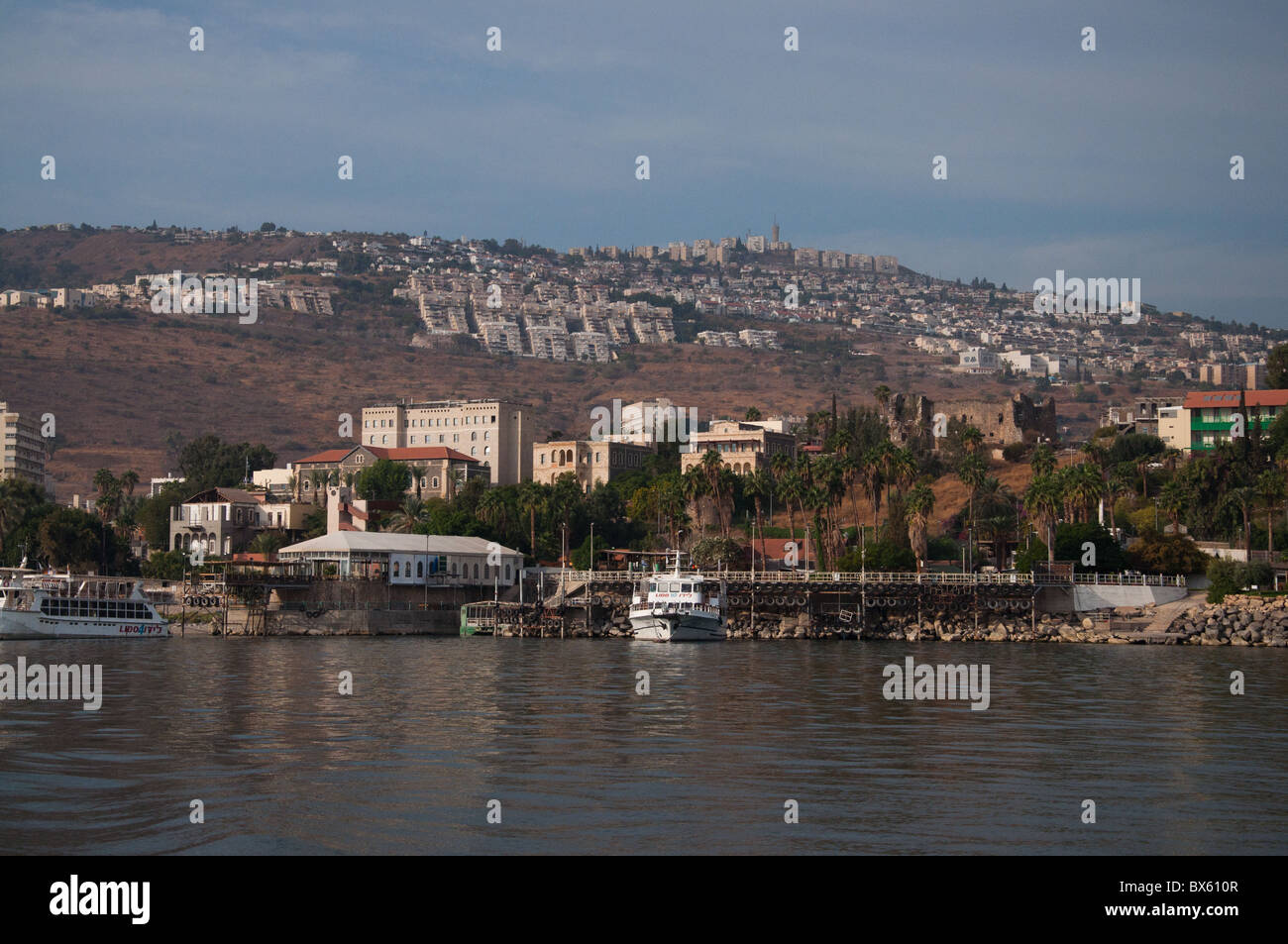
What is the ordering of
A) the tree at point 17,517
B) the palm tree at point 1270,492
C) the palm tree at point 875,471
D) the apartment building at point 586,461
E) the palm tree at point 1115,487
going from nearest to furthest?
the palm tree at point 1270,492 → the palm tree at point 875,471 → the palm tree at point 1115,487 → the tree at point 17,517 → the apartment building at point 586,461

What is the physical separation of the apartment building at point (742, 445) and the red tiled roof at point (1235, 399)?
4221cm

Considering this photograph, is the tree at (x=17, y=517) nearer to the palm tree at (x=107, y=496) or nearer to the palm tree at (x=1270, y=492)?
the palm tree at (x=107, y=496)

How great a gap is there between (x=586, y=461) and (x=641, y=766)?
414ft

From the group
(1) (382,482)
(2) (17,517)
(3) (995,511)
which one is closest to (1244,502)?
(3) (995,511)

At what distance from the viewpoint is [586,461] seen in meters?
154

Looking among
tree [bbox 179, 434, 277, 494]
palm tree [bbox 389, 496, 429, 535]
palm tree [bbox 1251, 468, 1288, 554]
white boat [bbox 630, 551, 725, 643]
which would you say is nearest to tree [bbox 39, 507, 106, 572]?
palm tree [bbox 389, 496, 429, 535]

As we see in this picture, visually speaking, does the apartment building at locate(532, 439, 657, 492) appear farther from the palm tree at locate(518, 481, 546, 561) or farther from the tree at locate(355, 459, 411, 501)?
the palm tree at locate(518, 481, 546, 561)

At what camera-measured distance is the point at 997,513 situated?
120m

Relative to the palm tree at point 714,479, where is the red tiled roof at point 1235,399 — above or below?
above

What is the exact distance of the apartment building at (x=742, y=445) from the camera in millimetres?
152625

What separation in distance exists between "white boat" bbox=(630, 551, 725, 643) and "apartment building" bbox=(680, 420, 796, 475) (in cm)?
6692

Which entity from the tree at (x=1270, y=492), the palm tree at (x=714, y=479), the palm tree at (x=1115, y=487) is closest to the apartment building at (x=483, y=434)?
the palm tree at (x=714, y=479)
